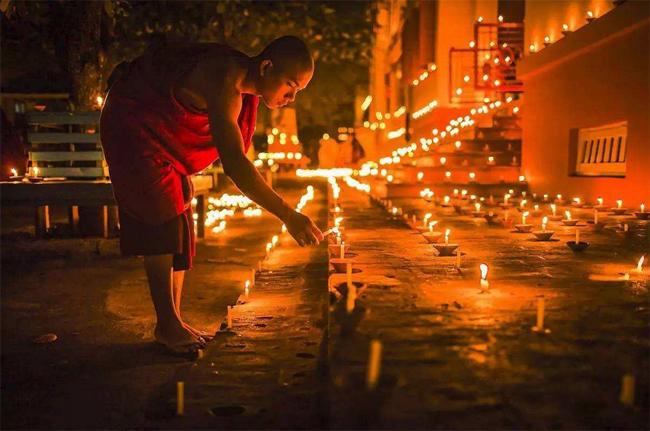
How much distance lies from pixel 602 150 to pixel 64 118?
23.4 feet

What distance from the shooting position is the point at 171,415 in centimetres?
268

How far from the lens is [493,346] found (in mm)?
2750

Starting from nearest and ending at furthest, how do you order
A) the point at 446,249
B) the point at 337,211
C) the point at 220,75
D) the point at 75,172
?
the point at 220,75 → the point at 446,249 → the point at 75,172 → the point at 337,211

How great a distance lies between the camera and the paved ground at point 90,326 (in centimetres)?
326

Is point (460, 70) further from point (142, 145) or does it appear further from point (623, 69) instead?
point (142, 145)

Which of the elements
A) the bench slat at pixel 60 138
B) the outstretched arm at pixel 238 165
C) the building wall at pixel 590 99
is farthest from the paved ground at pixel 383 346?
the bench slat at pixel 60 138

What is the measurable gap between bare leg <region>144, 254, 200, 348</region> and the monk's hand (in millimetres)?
982

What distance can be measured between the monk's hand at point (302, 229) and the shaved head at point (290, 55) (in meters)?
0.82

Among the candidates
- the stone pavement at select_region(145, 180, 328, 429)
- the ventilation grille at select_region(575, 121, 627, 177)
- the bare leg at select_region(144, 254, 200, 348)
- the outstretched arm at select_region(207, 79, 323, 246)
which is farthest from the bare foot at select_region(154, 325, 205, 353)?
the ventilation grille at select_region(575, 121, 627, 177)

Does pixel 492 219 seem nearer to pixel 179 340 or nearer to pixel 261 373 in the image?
pixel 179 340

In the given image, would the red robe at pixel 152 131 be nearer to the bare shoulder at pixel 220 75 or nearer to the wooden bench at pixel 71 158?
the bare shoulder at pixel 220 75

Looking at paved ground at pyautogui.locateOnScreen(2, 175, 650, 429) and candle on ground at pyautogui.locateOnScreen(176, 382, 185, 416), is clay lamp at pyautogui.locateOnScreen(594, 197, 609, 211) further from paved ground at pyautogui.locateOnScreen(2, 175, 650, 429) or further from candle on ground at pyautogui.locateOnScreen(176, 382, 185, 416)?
candle on ground at pyautogui.locateOnScreen(176, 382, 185, 416)

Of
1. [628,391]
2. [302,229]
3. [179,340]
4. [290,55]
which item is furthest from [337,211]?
[628,391]

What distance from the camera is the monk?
3561 mm
